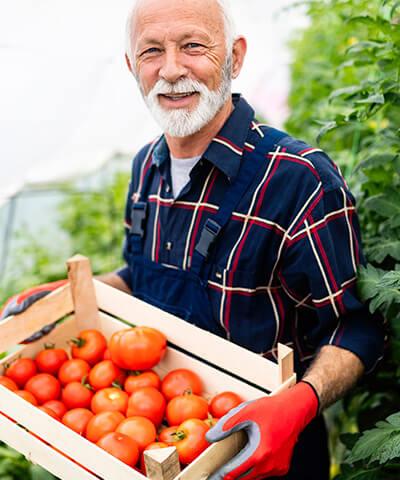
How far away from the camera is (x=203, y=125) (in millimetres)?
1809

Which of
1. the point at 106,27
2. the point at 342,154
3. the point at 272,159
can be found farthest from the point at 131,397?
the point at 106,27

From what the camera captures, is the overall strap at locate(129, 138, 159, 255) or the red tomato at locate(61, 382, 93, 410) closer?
the red tomato at locate(61, 382, 93, 410)

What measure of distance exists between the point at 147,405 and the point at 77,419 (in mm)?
177

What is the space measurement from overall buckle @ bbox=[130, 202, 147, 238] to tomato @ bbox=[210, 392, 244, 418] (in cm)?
66

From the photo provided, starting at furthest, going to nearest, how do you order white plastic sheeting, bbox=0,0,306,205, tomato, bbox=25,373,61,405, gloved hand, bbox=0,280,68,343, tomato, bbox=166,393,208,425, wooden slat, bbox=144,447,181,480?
white plastic sheeting, bbox=0,0,306,205 < gloved hand, bbox=0,280,68,343 < tomato, bbox=25,373,61,405 < tomato, bbox=166,393,208,425 < wooden slat, bbox=144,447,181,480

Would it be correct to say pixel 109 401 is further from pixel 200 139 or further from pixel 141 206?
pixel 200 139

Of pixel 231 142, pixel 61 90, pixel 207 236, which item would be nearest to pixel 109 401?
pixel 207 236

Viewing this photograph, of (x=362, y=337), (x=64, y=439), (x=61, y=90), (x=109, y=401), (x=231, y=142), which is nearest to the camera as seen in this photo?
(x=64, y=439)

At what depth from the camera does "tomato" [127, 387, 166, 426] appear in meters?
1.58

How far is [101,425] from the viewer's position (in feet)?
4.92

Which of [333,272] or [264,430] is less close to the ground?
[333,272]

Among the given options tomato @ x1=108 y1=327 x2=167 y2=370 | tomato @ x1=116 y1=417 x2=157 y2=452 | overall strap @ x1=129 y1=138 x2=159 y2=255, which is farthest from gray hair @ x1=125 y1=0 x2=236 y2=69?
tomato @ x1=116 y1=417 x2=157 y2=452

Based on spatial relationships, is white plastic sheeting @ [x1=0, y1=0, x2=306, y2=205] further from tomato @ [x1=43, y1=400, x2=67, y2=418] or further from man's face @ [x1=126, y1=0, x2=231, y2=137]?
tomato @ [x1=43, y1=400, x2=67, y2=418]

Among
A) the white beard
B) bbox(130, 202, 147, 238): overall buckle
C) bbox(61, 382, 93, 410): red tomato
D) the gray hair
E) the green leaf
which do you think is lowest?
bbox(61, 382, 93, 410): red tomato
